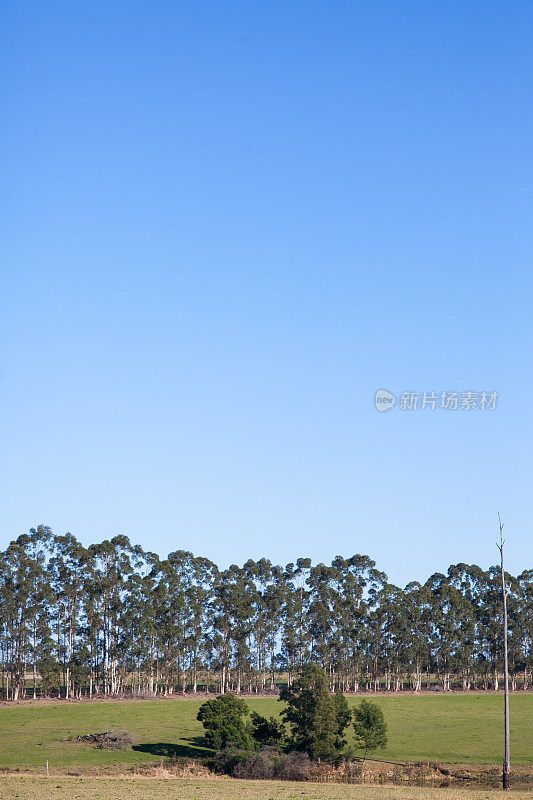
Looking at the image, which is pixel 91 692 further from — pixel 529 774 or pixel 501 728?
pixel 529 774

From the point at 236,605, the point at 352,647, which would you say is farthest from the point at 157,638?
the point at 352,647

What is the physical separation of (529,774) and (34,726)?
51941mm

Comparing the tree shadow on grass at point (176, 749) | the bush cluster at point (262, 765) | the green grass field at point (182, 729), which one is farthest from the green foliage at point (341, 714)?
the tree shadow on grass at point (176, 749)

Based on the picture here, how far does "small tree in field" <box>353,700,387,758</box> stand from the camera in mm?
66500

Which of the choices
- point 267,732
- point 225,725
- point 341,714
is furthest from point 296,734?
point 225,725

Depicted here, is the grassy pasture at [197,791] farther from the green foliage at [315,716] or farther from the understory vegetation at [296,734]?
the green foliage at [315,716]

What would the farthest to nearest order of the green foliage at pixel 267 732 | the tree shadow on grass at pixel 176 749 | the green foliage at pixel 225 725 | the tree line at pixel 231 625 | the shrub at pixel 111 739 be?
the tree line at pixel 231 625
the shrub at pixel 111 739
the green foliage at pixel 267 732
the tree shadow on grass at pixel 176 749
the green foliage at pixel 225 725

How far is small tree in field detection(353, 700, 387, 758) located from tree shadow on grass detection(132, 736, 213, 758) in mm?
13072

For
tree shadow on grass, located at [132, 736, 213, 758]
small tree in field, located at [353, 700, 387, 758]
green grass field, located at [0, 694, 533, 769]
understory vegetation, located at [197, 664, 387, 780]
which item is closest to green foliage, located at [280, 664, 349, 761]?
understory vegetation, located at [197, 664, 387, 780]

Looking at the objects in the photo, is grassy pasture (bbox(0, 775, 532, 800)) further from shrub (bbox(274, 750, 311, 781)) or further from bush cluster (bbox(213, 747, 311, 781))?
bush cluster (bbox(213, 747, 311, 781))

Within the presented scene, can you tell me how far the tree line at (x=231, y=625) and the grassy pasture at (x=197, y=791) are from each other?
68.7 m

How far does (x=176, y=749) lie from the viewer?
7025 centimetres

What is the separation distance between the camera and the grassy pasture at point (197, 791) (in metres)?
43.6

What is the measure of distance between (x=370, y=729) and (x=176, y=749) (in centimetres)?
1733
